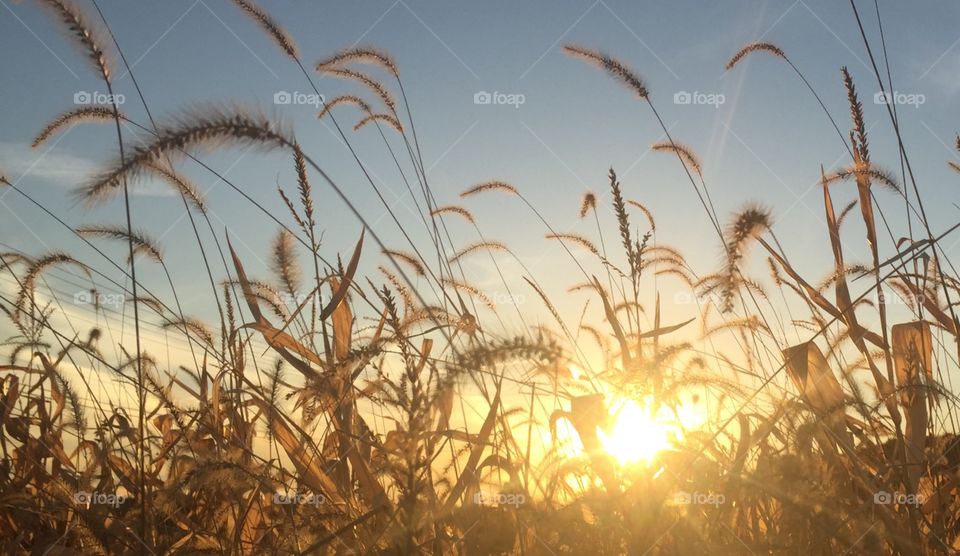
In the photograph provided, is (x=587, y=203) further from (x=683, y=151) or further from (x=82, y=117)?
(x=82, y=117)

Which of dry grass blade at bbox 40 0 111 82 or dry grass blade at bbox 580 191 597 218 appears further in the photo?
dry grass blade at bbox 580 191 597 218

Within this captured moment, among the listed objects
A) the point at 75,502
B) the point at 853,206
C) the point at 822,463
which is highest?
the point at 853,206

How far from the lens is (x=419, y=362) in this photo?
2.46 m

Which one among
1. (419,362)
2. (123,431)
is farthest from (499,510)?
(123,431)

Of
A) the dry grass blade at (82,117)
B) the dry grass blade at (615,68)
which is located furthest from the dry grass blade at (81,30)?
the dry grass blade at (615,68)

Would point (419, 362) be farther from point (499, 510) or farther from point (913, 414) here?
point (913, 414)

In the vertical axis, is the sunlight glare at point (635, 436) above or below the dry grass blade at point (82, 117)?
below

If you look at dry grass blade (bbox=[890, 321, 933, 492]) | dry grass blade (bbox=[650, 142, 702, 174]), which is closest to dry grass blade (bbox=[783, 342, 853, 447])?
dry grass blade (bbox=[890, 321, 933, 492])

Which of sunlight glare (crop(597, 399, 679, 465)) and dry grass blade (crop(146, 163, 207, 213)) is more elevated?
dry grass blade (crop(146, 163, 207, 213))

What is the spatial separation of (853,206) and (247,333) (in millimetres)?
2930

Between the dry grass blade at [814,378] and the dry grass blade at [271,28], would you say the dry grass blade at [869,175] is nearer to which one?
the dry grass blade at [814,378]

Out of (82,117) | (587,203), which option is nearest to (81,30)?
(82,117)

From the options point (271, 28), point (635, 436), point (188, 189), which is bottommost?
point (635, 436)

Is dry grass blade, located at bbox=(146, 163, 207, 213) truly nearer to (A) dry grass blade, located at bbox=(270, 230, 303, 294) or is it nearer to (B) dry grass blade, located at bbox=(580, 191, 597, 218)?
(A) dry grass blade, located at bbox=(270, 230, 303, 294)
